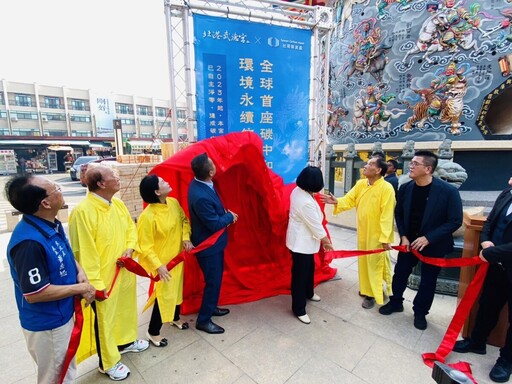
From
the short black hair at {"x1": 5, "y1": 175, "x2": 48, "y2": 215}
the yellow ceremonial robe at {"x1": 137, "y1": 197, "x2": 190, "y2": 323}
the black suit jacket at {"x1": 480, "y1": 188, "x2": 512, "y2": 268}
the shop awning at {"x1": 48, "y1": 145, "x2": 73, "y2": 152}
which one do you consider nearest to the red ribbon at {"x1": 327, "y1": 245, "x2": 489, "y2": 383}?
the black suit jacket at {"x1": 480, "y1": 188, "x2": 512, "y2": 268}

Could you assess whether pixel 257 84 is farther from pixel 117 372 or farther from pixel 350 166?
pixel 350 166

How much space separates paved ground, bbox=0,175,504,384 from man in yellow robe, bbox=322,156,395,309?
0.26 metres

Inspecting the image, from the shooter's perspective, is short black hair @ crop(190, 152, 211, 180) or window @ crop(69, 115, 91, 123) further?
window @ crop(69, 115, 91, 123)

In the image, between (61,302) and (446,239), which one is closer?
(61,302)

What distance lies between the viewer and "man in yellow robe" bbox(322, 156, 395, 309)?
2.59m

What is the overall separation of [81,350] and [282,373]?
4.65 ft

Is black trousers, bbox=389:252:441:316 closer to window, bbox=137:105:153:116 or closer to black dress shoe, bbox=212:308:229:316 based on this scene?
black dress shoe, bbox=212:308:229:316

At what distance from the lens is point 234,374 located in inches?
76.8

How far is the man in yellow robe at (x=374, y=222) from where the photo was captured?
259cm

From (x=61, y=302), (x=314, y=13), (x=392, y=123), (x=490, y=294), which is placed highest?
(x=314, y=13)

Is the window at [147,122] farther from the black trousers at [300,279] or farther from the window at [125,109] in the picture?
the black trousers at [300,279]

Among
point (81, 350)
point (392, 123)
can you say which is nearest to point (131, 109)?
point (392, 123)

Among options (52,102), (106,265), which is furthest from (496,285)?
(52,102)

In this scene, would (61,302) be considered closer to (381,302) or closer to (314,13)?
(381,302)
